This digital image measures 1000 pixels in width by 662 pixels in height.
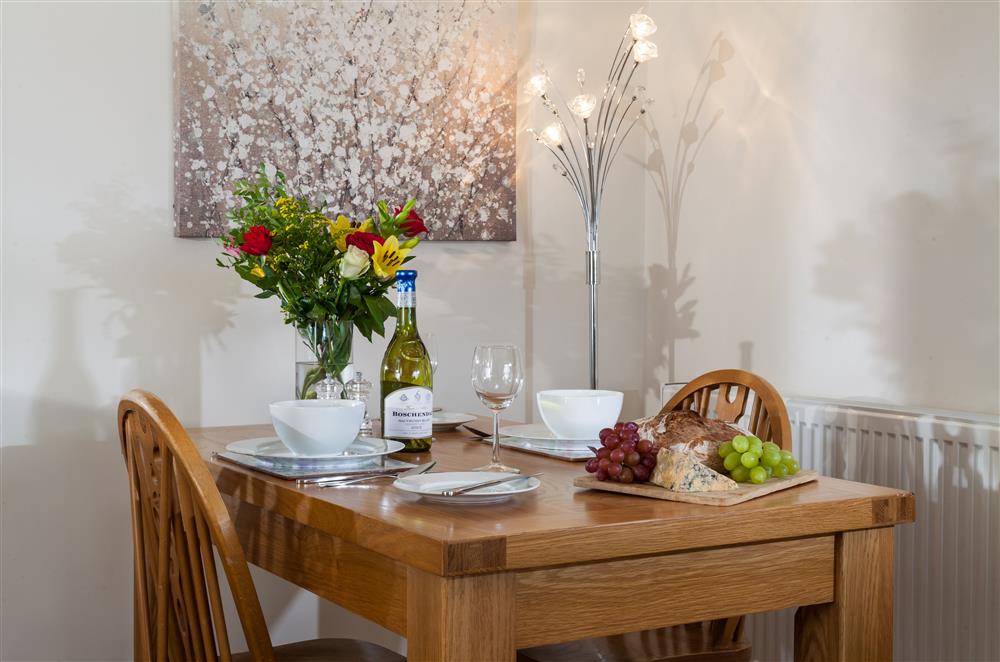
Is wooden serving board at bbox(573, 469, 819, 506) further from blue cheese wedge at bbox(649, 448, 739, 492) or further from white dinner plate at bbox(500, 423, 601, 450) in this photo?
white dinner plate at bbox(500, 423, 601, 450)

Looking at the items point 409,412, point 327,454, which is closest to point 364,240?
point 409,412

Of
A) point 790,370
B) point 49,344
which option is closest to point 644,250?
point 790,370

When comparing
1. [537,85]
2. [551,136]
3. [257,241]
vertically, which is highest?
[537,85]

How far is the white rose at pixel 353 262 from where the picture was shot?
6.17 feet

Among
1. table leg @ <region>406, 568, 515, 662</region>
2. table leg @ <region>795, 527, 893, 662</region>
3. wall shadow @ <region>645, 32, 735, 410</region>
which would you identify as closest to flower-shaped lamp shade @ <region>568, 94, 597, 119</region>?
wall shadow @ <region>645, 32, 735, 410</region>

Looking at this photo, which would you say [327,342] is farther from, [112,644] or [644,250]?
[644,250]

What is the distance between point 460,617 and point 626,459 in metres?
0.39

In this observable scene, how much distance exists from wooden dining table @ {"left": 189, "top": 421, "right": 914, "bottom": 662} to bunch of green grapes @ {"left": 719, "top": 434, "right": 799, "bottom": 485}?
33 millimetres

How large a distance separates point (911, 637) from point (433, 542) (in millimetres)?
1489

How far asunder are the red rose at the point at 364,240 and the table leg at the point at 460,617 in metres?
0.86

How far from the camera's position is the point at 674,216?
304 cm

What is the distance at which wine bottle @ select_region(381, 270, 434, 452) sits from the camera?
1.81 m

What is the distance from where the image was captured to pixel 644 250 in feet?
10.3

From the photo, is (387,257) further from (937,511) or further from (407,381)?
(937,511)
